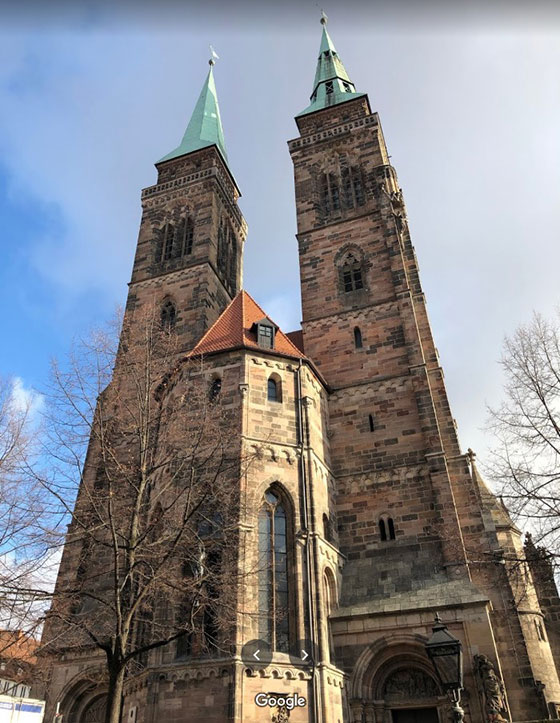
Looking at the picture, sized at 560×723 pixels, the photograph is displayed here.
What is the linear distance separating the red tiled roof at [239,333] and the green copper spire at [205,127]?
17.0 m

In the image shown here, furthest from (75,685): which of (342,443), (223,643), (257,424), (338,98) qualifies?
(338,98)

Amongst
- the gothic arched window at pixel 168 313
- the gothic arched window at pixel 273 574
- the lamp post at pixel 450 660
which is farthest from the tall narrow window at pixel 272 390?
the gothic arched window at pixel 168 313

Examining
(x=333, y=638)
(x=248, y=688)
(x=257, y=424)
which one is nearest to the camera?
(x=248, y=688)

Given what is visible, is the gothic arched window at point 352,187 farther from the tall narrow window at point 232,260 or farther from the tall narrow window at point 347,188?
the tall narrow window at point 232,260

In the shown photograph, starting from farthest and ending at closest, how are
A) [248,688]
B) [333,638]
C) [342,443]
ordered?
[342,443]
[333,638]
[248,688]

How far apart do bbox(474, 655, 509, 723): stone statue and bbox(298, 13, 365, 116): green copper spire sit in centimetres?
2757

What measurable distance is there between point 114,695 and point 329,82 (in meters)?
35.3

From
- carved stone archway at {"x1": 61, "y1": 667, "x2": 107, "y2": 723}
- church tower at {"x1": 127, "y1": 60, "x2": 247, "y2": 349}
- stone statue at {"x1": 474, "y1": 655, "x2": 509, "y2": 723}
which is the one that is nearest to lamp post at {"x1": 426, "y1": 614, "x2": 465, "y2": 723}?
stone statue at {"x1": 474, "y1": 655, "x2": 509, "y2": 723}

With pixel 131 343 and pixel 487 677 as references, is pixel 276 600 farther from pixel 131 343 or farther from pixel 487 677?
pixel 131 343

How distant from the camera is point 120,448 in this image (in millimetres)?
21266

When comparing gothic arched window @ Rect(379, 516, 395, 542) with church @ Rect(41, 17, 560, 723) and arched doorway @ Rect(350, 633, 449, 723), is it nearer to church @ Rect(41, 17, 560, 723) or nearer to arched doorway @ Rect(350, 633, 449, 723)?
church @ Rect(41, 17, 560, 723)

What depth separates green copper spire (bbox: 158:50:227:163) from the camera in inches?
1414

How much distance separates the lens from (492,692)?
1352 centimetres

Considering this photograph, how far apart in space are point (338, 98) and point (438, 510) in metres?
24.7
